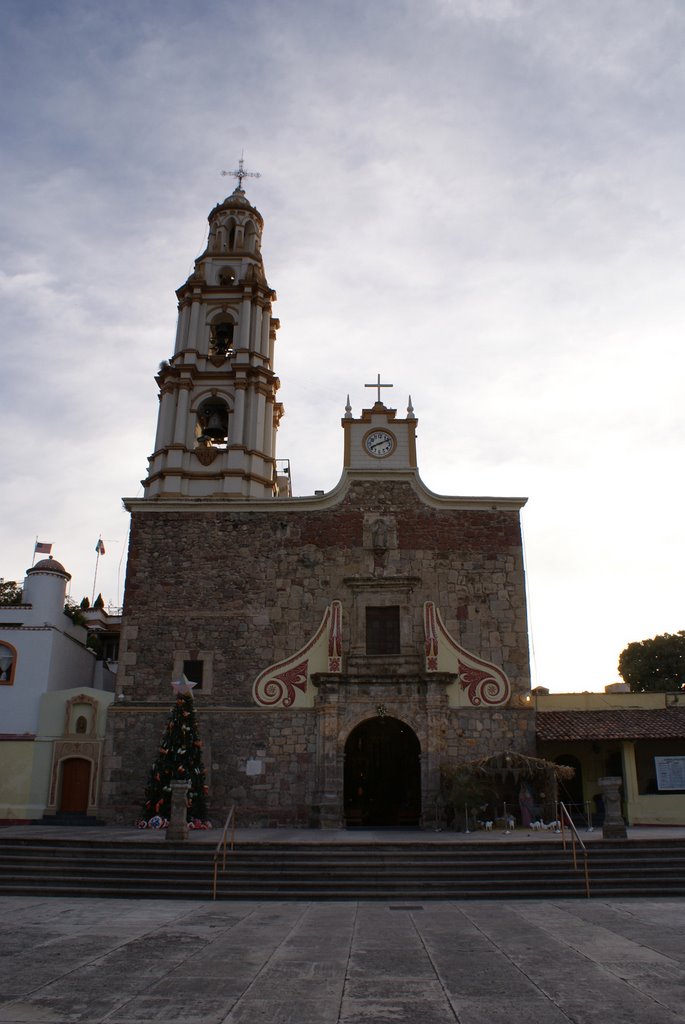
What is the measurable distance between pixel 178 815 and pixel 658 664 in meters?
39.4

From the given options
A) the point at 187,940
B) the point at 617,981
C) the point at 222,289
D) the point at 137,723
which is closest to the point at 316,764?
the point at 137,723

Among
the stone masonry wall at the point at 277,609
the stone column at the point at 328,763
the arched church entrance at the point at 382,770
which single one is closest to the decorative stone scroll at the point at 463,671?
the stone masonry wall at the point at 277,609

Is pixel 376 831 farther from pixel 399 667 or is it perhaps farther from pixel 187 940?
pixel 187 940

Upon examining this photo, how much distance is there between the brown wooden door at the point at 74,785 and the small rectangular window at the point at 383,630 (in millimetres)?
9483

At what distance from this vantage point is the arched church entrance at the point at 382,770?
78.7 ft

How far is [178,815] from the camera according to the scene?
1631 centimetres

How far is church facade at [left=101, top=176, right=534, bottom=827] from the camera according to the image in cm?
2228

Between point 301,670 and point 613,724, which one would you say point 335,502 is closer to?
point 301,670

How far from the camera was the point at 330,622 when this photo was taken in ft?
77.1

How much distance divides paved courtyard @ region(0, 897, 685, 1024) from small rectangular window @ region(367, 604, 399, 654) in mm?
11486

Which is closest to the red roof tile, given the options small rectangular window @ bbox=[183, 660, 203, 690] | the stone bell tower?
small rectangular window @ bbox=[183, 660, 203, 690]

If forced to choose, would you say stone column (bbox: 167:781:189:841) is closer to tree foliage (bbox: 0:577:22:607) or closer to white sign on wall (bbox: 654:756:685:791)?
white sign on wall (bbox: 654:756:685:791)

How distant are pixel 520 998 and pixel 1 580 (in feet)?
121

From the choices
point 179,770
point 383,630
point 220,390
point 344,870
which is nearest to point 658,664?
point 383,630
